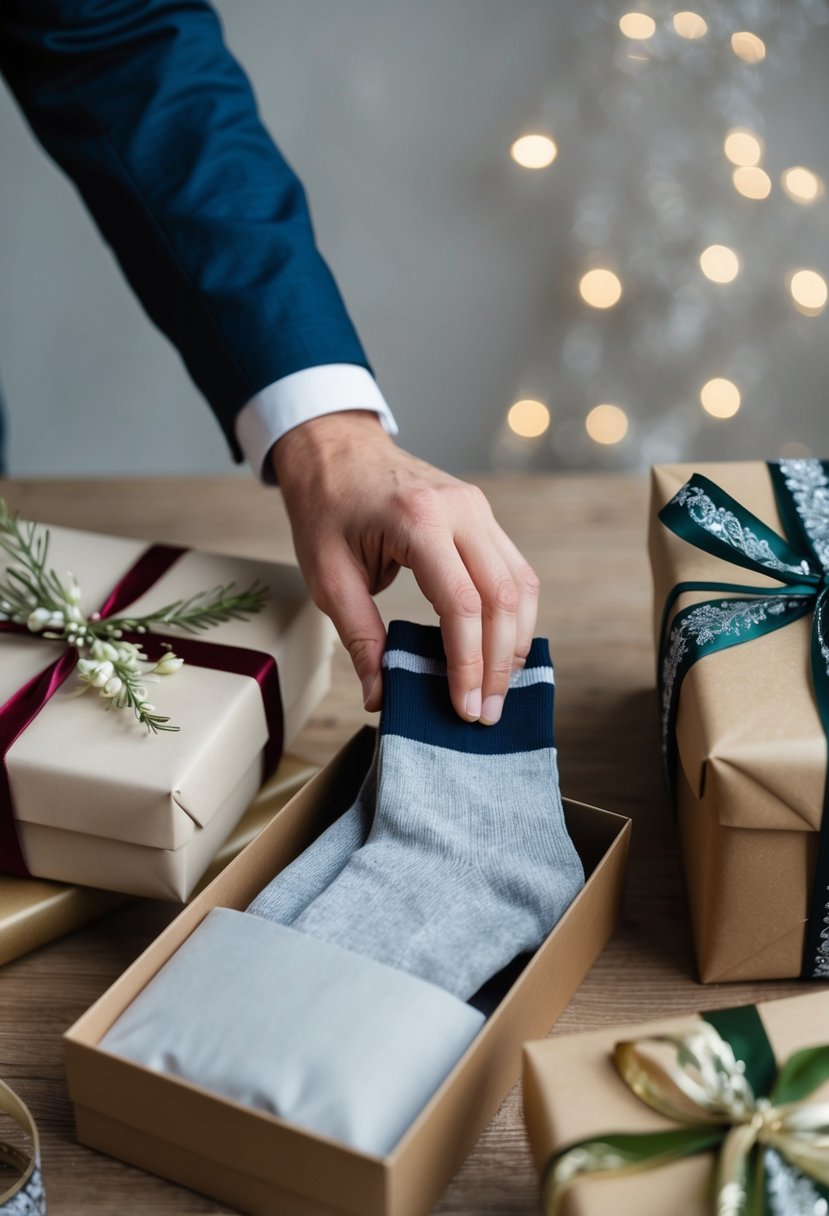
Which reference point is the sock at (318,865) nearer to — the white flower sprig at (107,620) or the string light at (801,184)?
the white flower sprig at (107,620)

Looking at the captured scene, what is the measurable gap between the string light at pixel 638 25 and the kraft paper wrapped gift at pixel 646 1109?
1646 mm

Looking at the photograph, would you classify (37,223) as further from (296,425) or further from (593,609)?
(593,609)

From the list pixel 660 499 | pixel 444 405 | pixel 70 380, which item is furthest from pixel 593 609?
pixel 70 380

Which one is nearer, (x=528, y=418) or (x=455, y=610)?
(x=455, y=610)

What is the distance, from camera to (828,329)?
2.05m

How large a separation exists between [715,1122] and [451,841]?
24 centimetres

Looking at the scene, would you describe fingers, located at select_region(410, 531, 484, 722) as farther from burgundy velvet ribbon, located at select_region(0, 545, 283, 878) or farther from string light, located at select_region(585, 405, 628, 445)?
string light, located at select_region(585, 405, 628, 445)

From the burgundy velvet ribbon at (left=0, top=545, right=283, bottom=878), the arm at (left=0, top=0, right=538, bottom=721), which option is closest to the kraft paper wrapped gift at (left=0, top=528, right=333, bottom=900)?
the burgundy velvet ribbon at (left=0, top=545, right=283, bottom=878)

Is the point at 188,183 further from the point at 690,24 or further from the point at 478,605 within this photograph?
the point at 690,24

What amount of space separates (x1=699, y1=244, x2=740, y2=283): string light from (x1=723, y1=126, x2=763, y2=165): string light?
0.48 feet

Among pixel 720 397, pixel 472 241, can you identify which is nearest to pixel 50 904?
pixel 472 241

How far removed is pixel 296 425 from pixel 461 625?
0.29m

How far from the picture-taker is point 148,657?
85 cm

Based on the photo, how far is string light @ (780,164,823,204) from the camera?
6.17 feet
